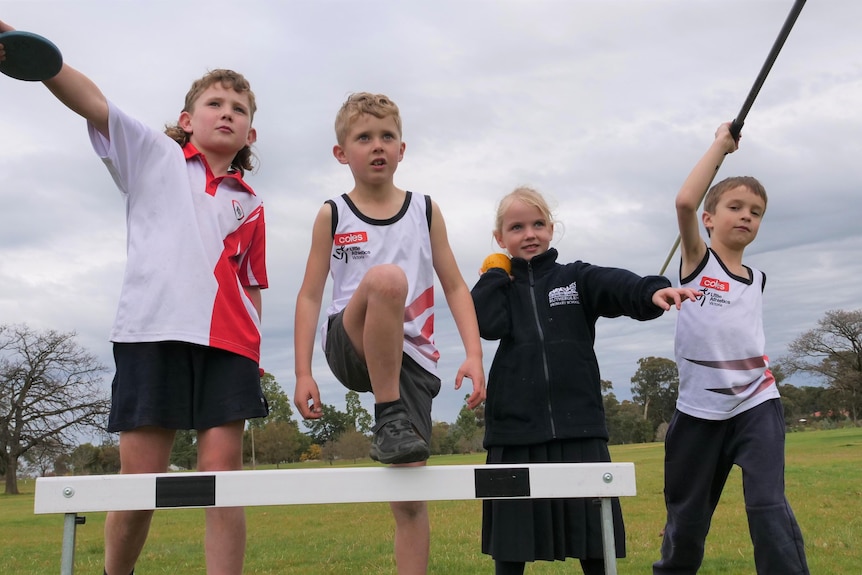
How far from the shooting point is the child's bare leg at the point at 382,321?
2.88m

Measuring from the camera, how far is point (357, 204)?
3572 mm

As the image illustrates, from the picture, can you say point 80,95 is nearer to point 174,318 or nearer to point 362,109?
point 174,318

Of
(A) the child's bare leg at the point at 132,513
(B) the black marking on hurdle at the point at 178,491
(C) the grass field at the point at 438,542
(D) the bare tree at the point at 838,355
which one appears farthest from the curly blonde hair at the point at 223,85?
(D) the bare tree at the point at 838,355

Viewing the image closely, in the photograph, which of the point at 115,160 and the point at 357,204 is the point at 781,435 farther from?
the point at 115,160

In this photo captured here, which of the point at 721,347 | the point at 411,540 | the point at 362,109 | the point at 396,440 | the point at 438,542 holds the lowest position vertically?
the point at 438,542

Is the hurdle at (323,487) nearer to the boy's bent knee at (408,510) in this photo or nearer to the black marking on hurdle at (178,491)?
the black marking on hurdle at (178,491)

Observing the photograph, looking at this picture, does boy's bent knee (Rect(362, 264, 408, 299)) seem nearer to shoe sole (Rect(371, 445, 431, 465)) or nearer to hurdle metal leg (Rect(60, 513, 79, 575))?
shoe sole (Rect(371, 445, 431, 465))

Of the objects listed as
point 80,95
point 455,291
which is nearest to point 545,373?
point 455,291

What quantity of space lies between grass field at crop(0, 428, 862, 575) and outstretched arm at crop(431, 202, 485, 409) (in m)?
2.74

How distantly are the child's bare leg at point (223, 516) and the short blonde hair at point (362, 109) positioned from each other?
4.66 feet

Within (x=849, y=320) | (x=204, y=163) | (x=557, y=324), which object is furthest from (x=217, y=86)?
(x=849, y=320)

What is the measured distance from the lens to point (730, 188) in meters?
4.36

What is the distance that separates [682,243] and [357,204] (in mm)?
1761

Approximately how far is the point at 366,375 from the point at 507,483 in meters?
0.89
